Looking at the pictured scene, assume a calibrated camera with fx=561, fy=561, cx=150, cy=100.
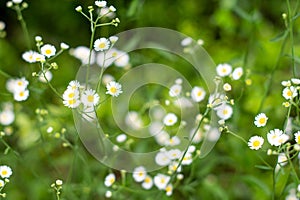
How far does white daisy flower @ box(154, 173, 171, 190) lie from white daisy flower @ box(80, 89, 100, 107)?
16.0 inches

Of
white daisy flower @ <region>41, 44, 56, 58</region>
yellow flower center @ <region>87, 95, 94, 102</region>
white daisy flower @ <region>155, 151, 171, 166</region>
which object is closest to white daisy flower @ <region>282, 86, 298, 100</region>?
white daisy flower @ <region>155, 151, 171, 166</region>

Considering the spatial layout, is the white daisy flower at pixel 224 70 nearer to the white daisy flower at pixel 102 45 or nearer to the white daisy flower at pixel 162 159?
A: the white daisy flower at pixel 162 159

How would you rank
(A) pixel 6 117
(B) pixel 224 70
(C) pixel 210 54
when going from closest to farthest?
(B) pixel 224 70, (A) pixel 6 117, (C) pixel 210 54

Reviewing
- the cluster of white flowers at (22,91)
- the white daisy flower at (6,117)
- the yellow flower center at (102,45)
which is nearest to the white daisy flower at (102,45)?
the yellow flower center at (102,45)

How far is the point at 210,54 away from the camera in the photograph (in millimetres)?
2854

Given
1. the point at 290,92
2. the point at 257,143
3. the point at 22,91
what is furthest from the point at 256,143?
the point at 22,91

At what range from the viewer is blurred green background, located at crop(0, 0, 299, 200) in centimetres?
213

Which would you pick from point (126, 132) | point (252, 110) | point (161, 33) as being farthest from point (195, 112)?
point (161, 33)

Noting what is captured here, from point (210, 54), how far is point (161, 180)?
1.10 m

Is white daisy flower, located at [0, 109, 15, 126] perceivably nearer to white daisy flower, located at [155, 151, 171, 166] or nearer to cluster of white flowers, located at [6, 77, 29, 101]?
cluster of white flowers, located at [6, 77, 29, 101]

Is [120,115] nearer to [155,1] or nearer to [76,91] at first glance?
[76,91]

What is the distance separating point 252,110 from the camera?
2.49 m

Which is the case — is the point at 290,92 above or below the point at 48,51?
below

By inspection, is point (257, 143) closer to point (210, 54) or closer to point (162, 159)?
point (162, 159)
